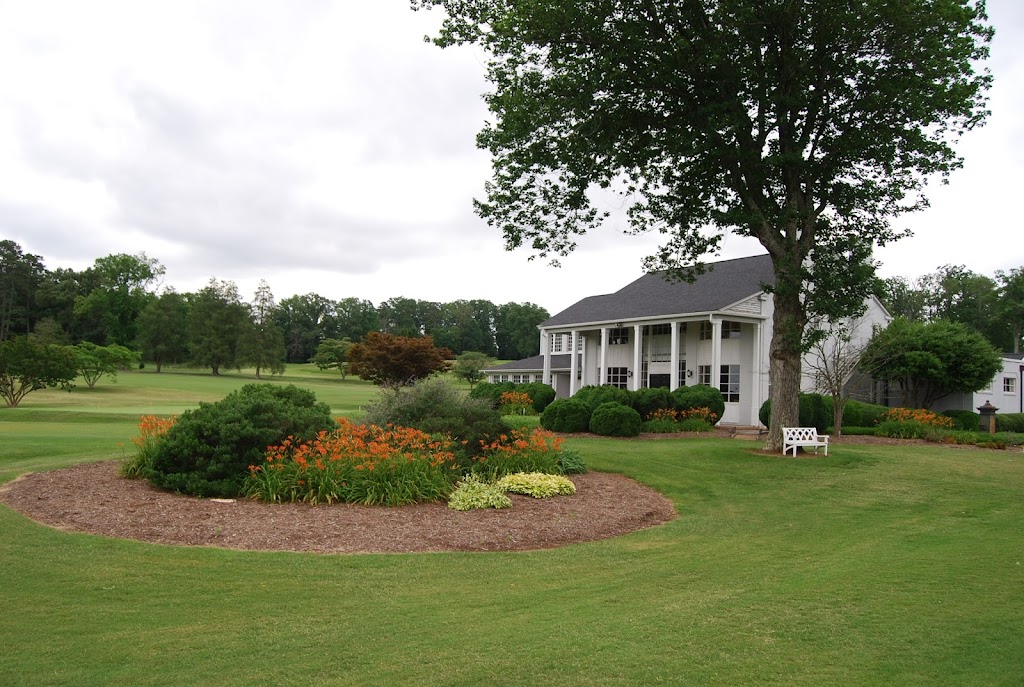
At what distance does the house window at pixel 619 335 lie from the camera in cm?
3406

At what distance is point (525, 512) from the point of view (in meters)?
9.30

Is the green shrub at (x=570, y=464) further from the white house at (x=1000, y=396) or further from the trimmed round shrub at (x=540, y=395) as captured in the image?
the white house at (x=1000, y=396)

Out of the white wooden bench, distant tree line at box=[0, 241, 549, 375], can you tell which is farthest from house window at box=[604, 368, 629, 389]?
distant tree line at box=[0, 241, 549, 375]

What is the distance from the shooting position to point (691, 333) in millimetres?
31172

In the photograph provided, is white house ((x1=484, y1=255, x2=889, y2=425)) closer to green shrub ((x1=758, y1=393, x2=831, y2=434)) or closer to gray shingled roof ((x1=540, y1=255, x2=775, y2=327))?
gray shingled roof ((x1=540, y1=255, x2=775, y2=327))

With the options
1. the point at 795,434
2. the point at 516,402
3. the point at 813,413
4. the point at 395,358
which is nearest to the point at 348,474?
the point at 795,434

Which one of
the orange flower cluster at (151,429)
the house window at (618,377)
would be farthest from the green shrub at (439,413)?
the house window at (618,377)

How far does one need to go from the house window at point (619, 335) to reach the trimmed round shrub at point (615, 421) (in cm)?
1332

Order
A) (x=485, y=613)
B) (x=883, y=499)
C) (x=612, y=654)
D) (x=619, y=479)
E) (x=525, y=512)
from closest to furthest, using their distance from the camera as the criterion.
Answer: (x=612, y=654)
(x=485, y=613)
(x=525, y=512)
(x=883, y=499)
(x=619, y=479)

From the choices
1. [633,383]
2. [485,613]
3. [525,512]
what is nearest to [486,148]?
[525,512]

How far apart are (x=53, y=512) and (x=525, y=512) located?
5.45m

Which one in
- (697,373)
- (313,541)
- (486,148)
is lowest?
(313,541)

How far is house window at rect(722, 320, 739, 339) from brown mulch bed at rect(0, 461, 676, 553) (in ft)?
67.8

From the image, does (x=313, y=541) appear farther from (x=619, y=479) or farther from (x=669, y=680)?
(x=619, y=479)
